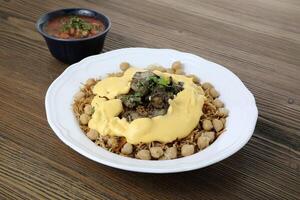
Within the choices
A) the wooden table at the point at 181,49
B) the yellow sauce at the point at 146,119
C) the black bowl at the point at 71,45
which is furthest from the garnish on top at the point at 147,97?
the black bowl at the point at 71,45

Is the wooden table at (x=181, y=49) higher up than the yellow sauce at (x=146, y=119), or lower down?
lower down

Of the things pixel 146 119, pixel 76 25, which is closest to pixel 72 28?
pixel 76 25

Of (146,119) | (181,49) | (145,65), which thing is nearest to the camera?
(146,119)

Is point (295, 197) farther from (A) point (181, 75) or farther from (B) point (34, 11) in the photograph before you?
(B) point (34, 11)

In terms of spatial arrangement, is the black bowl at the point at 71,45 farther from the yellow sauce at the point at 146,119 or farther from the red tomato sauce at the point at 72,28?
the yellow sauce at the point at 146,119

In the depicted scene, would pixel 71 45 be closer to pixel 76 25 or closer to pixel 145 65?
pixel 76 25
